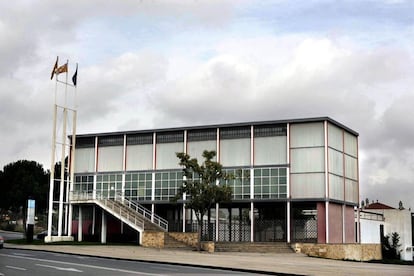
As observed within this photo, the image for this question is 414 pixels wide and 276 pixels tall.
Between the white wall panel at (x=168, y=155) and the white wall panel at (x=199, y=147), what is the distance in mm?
833

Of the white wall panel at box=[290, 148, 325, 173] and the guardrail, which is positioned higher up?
the white wall panel at box=[290, 148, 325, 173]

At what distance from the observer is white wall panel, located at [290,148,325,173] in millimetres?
49500

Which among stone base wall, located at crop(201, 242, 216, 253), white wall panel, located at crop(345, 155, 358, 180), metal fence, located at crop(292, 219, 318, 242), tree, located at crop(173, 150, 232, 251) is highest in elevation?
white wall panel, located at crop(345, 155, 358, 180)

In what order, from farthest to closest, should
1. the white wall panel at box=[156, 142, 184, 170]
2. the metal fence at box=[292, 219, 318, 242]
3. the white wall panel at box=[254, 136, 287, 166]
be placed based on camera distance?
the white wall panel at box=[156, 142, 184, 170] → the white wall panel at box=[254, 136, 287, 166] → the metal fence at box=[292, 219, 318, 242]

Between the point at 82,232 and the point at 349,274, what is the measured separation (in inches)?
1486

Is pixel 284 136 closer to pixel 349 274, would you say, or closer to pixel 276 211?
pixel 276 211

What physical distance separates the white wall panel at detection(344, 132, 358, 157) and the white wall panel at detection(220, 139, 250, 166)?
8.33 m

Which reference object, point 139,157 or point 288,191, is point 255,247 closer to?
point 288,191

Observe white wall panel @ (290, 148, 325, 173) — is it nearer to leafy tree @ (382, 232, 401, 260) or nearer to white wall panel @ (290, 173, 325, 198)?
white wall panel @ (290, 173, 325, 198)

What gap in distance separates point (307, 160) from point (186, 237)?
11028mm

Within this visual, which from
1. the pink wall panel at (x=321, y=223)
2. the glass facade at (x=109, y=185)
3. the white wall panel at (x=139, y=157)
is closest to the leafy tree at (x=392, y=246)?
the pink wall panel at (x=321, y=223)

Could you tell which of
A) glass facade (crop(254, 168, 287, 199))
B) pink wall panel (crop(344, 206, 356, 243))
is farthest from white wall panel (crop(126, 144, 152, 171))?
pink wall panel (crop(344, 206, 356, 243))

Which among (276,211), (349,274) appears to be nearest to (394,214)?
(276,211)

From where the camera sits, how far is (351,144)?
54781 mm
